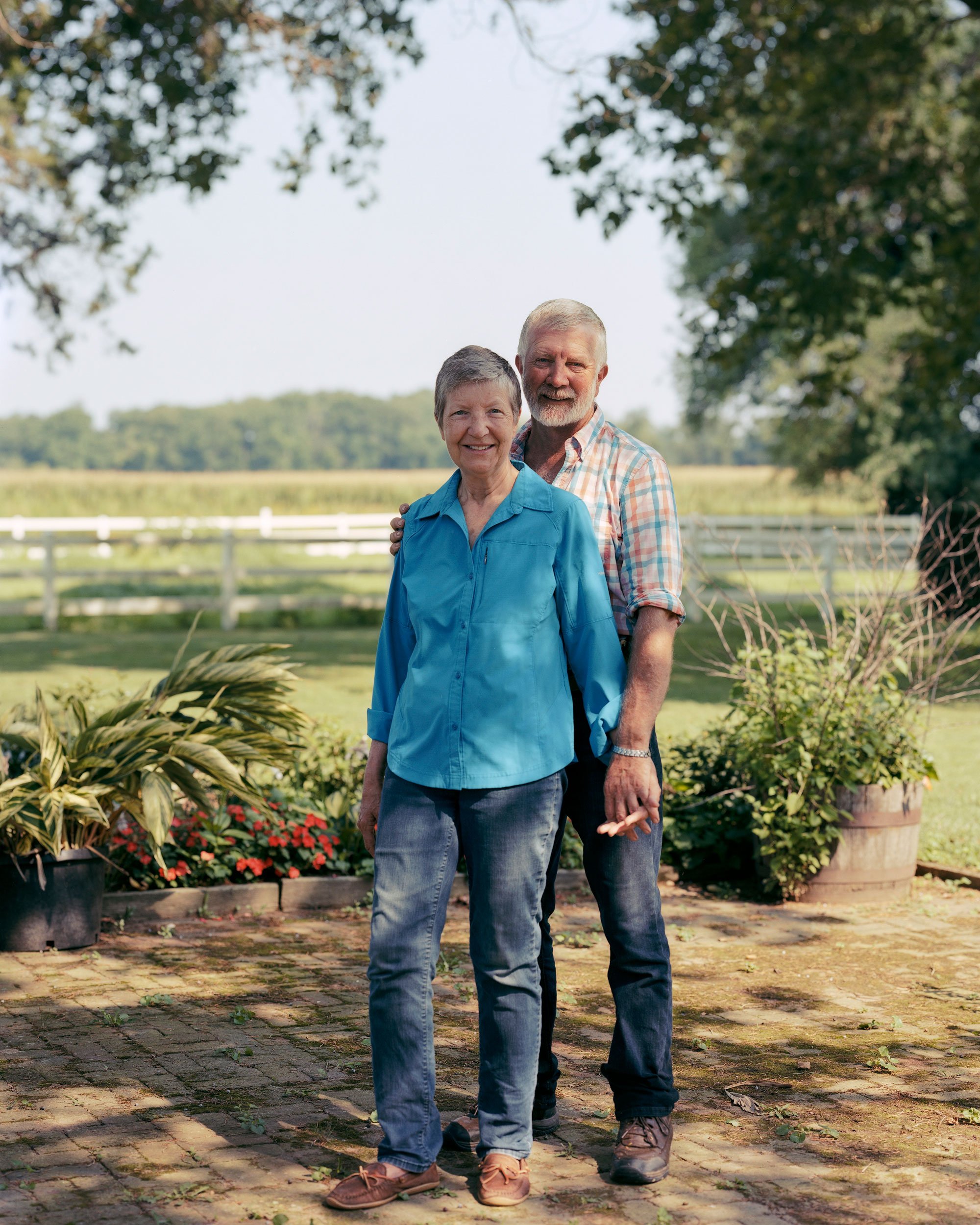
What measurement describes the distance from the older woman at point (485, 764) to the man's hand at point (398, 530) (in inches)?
6.8

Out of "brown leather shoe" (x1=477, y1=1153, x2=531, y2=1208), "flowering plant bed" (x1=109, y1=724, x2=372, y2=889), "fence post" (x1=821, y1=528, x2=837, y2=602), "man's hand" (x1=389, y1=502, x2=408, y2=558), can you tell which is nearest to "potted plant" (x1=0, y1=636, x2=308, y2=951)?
"flowering plant bed" (x1=109, y1=724, x2=372, y2=889)

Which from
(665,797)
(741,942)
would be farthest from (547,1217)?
(665,797)

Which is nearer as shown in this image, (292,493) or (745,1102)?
(745,1102)

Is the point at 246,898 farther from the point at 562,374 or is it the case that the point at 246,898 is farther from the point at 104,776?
the point at 562,374

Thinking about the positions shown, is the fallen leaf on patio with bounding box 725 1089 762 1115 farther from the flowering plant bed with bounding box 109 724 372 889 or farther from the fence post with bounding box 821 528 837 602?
the fence post with bounding box 821 528 837 602

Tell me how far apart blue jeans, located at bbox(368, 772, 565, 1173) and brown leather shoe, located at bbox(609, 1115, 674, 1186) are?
27cm

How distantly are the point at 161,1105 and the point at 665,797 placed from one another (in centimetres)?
377

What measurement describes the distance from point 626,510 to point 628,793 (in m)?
0.69

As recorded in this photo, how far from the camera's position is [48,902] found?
219 inches

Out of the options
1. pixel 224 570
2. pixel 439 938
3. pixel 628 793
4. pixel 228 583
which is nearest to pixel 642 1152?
pixel 439 938

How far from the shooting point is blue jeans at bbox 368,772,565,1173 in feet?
10.4

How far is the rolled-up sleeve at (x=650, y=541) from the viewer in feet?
11.0

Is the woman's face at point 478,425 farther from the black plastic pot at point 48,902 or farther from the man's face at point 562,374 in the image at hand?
the black plastic pot at point 48,902

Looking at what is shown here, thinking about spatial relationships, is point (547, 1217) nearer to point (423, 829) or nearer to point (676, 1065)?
point (423, 829)
